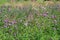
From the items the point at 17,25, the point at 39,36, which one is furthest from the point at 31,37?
the point at 17,25

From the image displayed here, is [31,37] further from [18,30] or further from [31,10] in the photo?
[31,10]

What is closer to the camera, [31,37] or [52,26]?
[31,37]

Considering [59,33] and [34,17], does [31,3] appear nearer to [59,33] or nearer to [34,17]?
[34,17]

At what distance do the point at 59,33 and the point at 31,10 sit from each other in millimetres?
Answer: 1130

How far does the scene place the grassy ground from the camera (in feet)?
16.4

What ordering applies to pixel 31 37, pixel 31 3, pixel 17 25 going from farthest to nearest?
pixel 31 3 → pixel 17 25 → pixel 31 37

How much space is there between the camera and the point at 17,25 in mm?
5309

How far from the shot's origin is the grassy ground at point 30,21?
498 centimetres

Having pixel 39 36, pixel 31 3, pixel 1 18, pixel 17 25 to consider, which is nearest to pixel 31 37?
pixel 39 36

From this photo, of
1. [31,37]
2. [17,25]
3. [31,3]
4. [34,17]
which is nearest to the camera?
[31,37]

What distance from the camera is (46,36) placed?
4.98 metres

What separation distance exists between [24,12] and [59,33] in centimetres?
115

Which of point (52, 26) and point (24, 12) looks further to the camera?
point (24, 12)

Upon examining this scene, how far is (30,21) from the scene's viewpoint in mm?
5465
